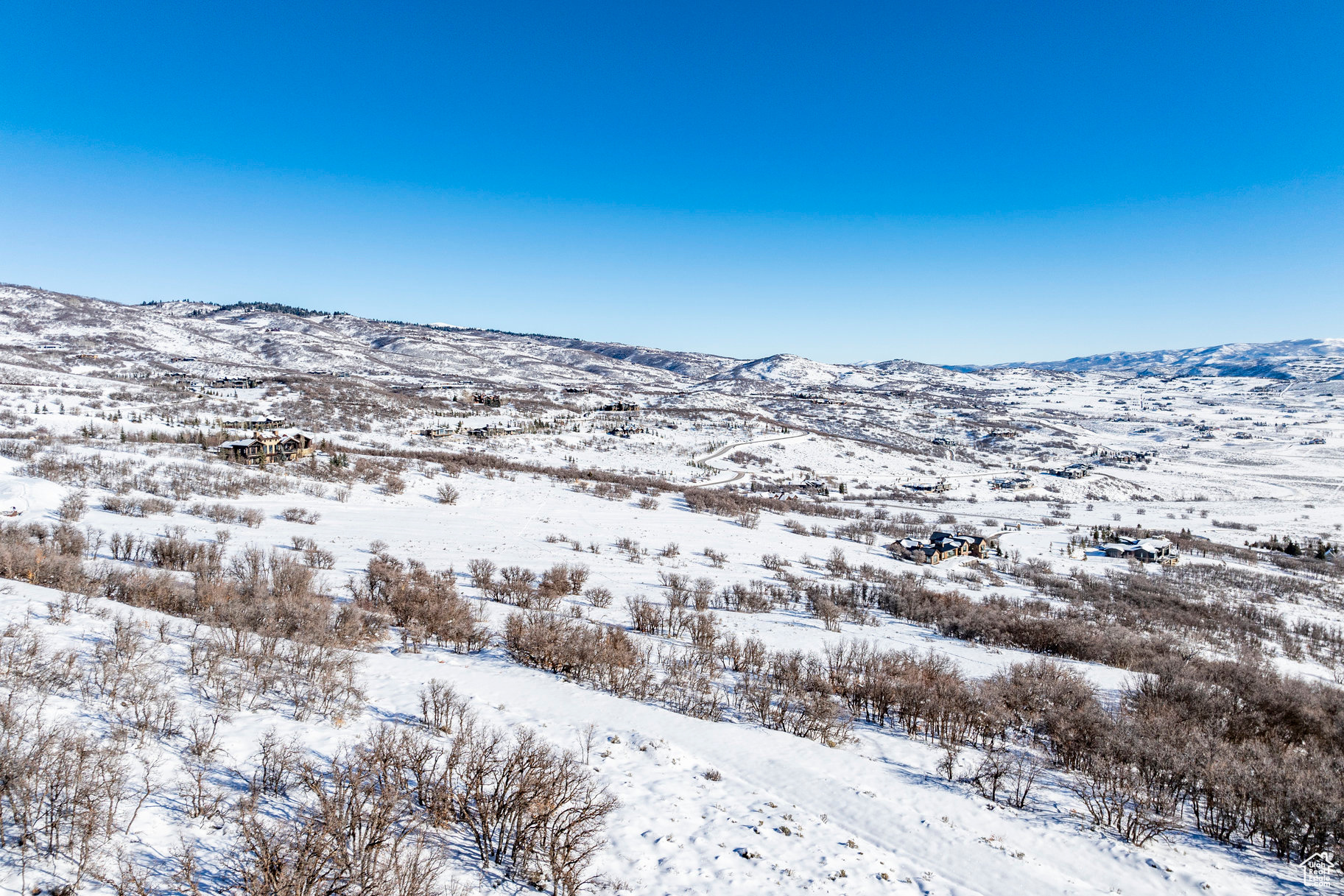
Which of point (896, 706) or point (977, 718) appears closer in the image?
point (977, 718)

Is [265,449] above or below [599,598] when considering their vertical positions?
above

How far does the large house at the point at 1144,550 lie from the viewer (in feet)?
145

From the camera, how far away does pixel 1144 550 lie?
146ft

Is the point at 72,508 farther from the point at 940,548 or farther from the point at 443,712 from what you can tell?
the point at 940,548

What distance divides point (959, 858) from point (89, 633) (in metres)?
15.3

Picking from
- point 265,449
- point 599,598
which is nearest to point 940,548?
point 599,598

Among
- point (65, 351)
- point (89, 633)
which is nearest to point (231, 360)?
point (65, 351)

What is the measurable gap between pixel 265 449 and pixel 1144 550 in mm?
66628

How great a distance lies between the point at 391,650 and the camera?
13914 millimetres

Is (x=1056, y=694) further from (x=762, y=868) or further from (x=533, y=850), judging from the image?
(x=533, y=850)
